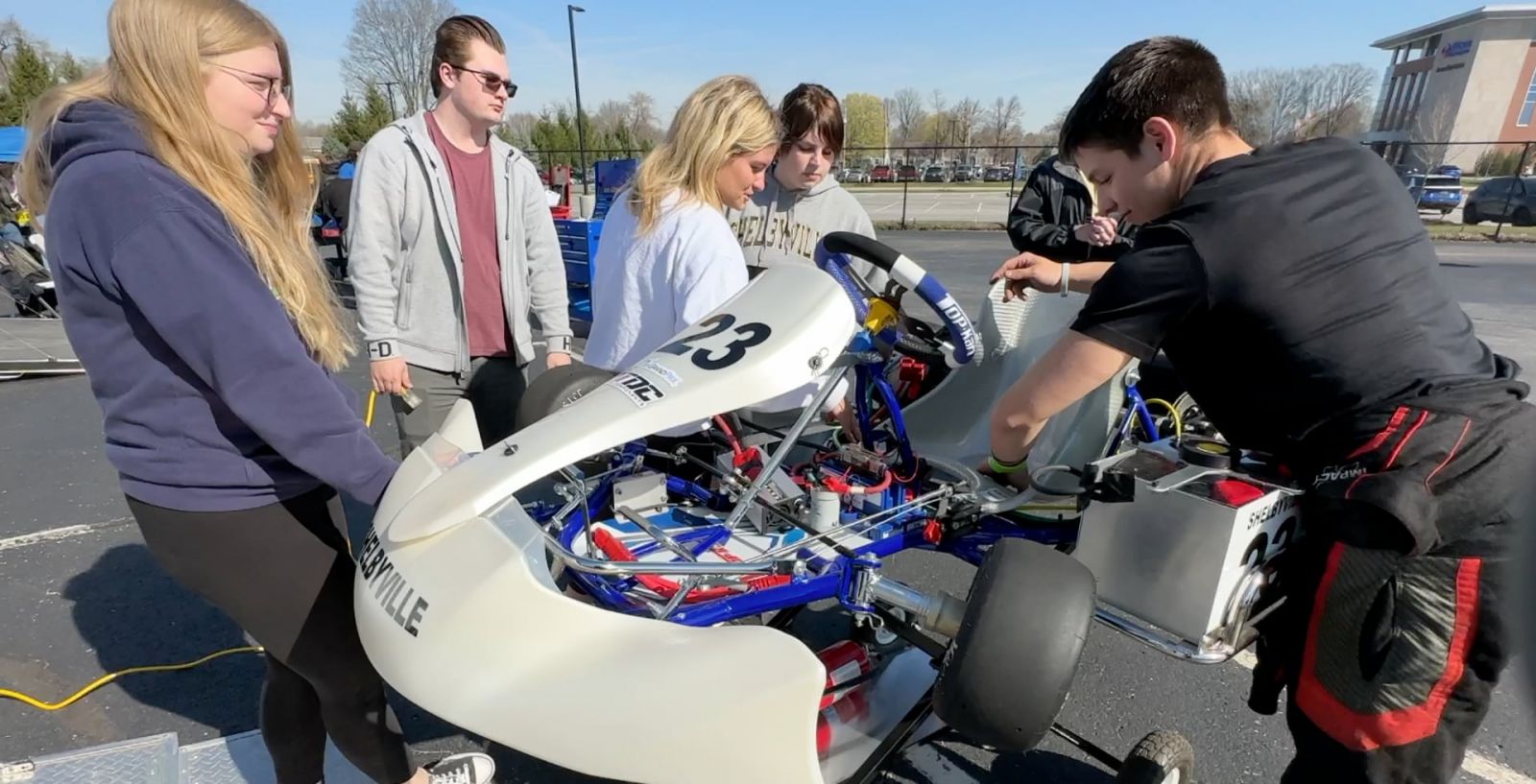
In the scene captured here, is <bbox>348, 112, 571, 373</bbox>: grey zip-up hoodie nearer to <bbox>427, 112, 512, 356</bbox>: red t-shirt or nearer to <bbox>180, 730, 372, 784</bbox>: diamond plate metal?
<bbox>427, 112, 512, 356</bbox>: red t-shirt

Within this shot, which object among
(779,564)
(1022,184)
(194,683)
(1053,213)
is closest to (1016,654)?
(779,564)

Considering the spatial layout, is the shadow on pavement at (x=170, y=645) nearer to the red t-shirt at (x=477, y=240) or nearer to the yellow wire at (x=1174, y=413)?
the red t-shirt at (x=477, y=240)

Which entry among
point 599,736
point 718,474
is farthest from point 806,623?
point 599,736

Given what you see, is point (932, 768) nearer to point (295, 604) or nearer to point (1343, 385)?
point (1343, 385)

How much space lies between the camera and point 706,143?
244 cm

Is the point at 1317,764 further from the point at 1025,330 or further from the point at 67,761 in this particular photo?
the point at 67,761

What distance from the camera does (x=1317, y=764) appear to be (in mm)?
1578

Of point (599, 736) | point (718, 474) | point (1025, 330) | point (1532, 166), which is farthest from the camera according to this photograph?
point (1532, 166)

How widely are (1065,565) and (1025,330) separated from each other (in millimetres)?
1389

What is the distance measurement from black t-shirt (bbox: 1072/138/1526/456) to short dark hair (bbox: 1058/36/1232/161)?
0.13 meters

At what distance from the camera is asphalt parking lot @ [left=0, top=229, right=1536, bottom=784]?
2.49 m

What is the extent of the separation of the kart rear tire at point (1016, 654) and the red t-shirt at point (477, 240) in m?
2.32

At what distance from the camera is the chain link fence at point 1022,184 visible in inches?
734

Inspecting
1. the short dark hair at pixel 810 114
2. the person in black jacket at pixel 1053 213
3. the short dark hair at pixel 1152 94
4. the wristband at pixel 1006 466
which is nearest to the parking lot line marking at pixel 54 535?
the short dark hair at pixel 810 114
